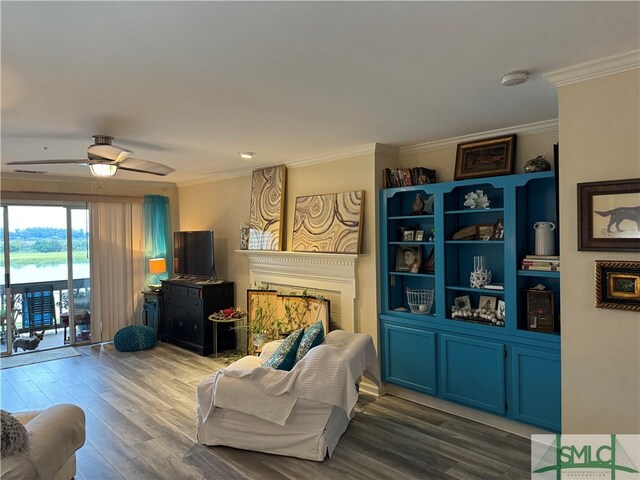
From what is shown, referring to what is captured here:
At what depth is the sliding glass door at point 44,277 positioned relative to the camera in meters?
5.77

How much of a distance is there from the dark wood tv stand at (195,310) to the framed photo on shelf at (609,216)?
180 inches

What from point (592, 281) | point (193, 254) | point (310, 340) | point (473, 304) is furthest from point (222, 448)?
point (193, 254)

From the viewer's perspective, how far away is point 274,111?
3.00m

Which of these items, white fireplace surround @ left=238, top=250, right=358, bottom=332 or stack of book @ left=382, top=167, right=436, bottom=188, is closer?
stack of book @ left=382, top=167, right=436, bottom=188

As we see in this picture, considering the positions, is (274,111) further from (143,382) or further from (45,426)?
(143,382)

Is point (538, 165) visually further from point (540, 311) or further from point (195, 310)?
point (195, 310)

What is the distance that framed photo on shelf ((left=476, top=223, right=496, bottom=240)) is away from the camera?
368 centimetres

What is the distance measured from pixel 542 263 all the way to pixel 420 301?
46.4 inches

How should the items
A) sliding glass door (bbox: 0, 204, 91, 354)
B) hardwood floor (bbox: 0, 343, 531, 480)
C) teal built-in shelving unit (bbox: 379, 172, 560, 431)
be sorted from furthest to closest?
sliding glass door (bbox: 0, 204, 91, 354), teal built-in shelving unit (bbox: 379, 172, 560, 431), hardwood floor (bbox: 0, 343, 531, 480)

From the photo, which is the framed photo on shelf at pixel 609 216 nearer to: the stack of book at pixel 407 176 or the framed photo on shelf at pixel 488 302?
the framed photo on shelf at pixel 488 302

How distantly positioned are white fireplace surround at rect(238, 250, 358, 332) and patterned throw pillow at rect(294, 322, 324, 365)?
1.06 metres

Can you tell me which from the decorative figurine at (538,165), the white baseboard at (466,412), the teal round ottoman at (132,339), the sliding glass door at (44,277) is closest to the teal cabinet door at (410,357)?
the white baseboard at (466,412)

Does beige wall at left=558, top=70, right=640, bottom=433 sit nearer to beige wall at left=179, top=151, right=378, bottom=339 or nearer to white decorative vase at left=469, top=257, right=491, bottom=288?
white decorative vase at left=469, top=257, right=491, bottom=288

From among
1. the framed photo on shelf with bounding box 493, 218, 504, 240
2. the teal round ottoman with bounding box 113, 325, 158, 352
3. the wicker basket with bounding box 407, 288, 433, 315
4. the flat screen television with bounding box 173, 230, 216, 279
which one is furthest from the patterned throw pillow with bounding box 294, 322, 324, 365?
the teal round ottoman with bounding box 113, 325, 158, 352
